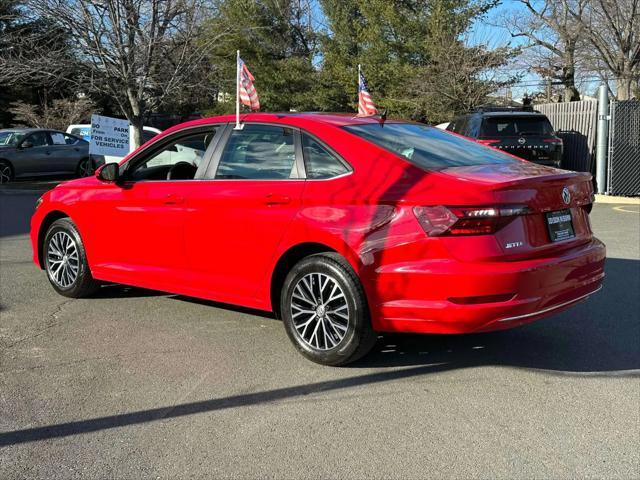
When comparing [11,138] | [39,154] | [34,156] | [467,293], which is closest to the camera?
[467,293]

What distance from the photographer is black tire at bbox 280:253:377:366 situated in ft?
14.2

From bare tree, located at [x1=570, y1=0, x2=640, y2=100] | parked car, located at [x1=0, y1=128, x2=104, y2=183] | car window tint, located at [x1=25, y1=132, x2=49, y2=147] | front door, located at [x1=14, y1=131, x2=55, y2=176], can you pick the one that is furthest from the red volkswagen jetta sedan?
bare tree, located at [x1=570, y1=0, x2=640, y2=100]

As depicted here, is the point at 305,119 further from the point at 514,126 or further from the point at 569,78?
the point at 569,78

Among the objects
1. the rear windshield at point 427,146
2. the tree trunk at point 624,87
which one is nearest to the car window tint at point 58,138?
the rear windshield at point 427,146

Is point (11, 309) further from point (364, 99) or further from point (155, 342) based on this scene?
point (364, 99)

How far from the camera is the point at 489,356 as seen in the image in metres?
4.83

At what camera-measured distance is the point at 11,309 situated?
6051 millimetres

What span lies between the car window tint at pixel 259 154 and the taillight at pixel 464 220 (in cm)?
120

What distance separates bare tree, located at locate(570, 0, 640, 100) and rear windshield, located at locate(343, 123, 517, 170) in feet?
86.9

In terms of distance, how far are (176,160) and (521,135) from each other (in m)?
9.88

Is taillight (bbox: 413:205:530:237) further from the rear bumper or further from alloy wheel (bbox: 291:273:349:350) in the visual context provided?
alloy wheel (bbox: 291:273:349:350)

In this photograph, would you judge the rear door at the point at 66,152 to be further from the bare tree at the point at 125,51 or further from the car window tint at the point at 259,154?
the car window tint at the point at 259,154

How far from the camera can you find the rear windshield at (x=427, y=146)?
4594 millimetres

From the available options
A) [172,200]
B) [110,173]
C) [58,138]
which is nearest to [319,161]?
[172,200]
